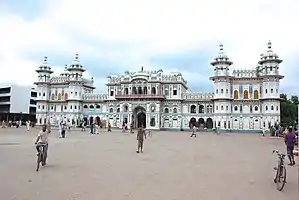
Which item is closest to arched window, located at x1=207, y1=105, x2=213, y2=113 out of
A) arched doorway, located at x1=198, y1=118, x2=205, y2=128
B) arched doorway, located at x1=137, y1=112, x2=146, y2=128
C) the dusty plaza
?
arched doorway, located at x1=198, y1=118, x2=205, y2=128

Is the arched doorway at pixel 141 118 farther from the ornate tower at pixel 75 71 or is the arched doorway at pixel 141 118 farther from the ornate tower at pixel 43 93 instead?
the ornate tower at pixel 43 93

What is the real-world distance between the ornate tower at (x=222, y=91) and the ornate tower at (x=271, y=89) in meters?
Result: 6.12

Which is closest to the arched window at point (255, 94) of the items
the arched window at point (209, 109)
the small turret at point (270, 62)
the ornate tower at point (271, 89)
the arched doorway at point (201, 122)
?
the ornate tower at point (271, 89)

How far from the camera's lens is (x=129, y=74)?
2768 inches

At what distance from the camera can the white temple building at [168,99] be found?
60750 millimetres

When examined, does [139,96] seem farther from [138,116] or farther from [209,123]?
[209,123]

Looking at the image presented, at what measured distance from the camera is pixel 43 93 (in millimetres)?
76938

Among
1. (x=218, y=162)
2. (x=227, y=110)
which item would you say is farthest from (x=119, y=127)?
(x=218, y=162)

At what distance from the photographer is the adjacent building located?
85.3m

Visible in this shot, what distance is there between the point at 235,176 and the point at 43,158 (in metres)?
6.73

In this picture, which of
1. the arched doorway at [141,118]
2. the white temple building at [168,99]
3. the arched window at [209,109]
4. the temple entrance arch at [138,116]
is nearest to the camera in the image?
the white temple building at [168,99]

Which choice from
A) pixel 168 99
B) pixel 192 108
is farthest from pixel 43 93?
pixel 192 108

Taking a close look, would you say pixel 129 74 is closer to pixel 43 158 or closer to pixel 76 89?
pixel 76 89

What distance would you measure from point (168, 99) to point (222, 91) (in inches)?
449
